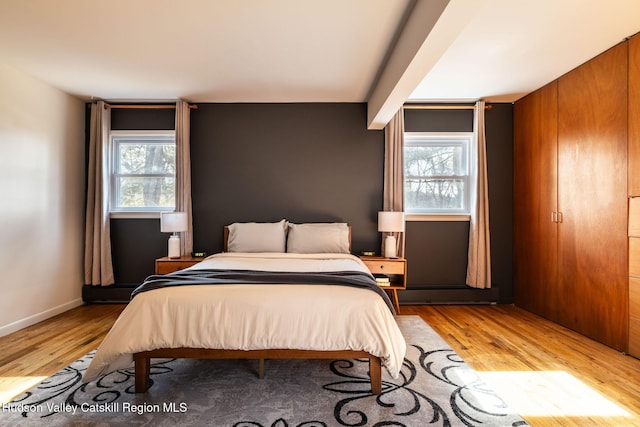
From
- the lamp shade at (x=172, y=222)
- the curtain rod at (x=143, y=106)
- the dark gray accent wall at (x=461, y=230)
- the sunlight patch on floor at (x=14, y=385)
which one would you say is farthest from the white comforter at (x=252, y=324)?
the curtain rod at (x=143, y=106)

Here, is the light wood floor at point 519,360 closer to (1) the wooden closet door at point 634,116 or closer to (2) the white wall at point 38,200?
(2) the white wall at point 38,200

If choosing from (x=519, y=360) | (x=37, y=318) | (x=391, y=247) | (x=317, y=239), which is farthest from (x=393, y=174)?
(x=37, y=318)

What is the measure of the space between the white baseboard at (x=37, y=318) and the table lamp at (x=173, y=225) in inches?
53.0

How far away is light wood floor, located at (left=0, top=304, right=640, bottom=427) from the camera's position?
1.97m

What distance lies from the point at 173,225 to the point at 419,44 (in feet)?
10.0

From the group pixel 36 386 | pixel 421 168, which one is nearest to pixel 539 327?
pixel 421 168

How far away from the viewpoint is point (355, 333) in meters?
2.04

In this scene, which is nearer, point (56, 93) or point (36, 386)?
point (36, 386)

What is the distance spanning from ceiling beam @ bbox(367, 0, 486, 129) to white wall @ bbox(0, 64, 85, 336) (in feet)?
11.6

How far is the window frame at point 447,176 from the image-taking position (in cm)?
439

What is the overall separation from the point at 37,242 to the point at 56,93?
166 cm

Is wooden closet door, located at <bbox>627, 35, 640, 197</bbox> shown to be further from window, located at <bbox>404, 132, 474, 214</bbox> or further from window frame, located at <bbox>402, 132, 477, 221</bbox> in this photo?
window, located at <bbox>404, 132, 474, 214</bbox>

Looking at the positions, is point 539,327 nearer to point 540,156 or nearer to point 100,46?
point 540,156

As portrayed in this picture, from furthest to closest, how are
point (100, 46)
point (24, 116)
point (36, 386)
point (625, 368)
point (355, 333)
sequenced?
point (24, 116) < point (100, 46) < point (625, 368) < point (36, 386) < point (355, 333)
